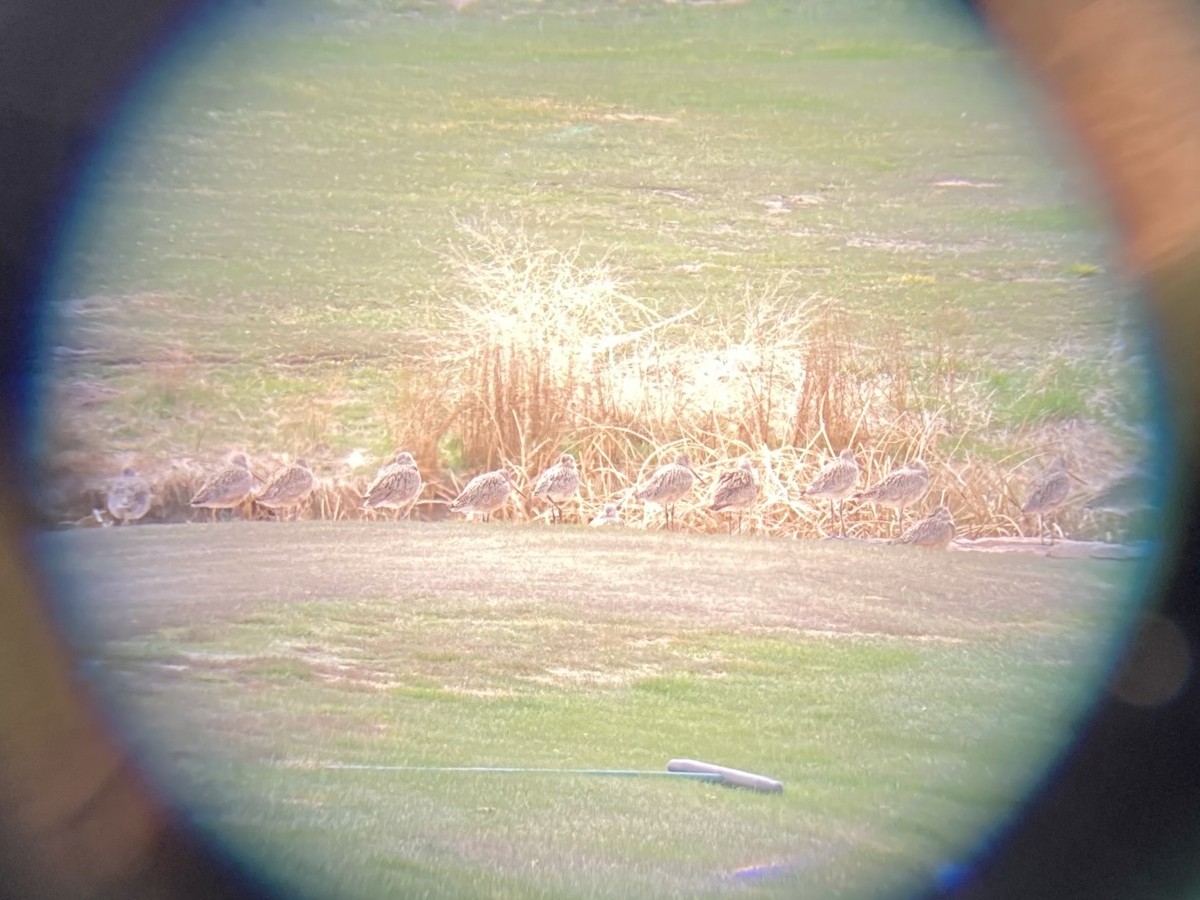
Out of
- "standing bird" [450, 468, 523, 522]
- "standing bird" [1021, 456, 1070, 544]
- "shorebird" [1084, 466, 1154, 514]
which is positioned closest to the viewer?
"shorebird" [1084, 466, 1154, 514]

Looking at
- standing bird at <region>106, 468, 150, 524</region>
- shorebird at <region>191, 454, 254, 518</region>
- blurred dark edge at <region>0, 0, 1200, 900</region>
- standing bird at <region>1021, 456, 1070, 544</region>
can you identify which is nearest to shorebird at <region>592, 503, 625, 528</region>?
shorebird at <region>191, 454, 254, 518</region>

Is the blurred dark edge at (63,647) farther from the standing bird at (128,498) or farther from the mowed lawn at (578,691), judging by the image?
the standing bird at (128,498)

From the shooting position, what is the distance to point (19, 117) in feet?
18.6

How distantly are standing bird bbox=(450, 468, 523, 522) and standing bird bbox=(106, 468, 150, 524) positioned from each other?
1.40 metres

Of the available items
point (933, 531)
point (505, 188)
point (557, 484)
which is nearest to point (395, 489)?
point (557, 484)

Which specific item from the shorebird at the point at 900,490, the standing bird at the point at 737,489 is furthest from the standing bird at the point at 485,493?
the shorebird at the point at 900,490

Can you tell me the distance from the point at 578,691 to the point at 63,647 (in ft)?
6.75

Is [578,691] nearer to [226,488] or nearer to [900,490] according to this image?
[900,490]

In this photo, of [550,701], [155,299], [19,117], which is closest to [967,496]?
[550,701]

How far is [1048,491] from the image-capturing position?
19.0ft

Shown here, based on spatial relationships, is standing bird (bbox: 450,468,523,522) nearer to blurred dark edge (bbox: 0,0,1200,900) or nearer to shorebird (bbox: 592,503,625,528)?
shorebird (bbox: 592,503,625,528)

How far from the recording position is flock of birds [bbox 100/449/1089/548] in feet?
19.1

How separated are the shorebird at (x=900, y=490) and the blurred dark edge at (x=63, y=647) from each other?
1035 millimetres

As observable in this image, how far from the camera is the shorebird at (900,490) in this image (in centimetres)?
588
